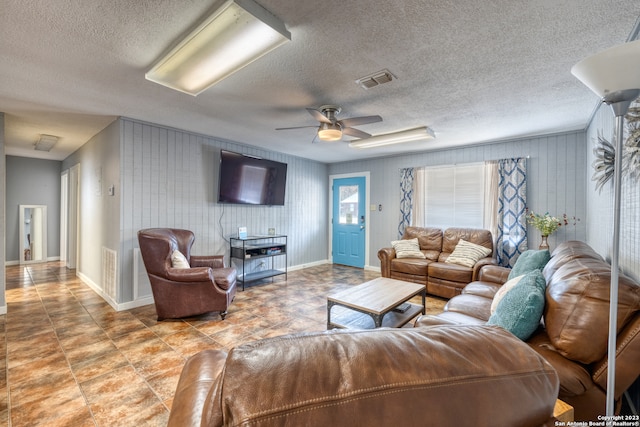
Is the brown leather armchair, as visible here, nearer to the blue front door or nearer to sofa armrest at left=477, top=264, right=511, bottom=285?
sofa armrest at left=477, top=264, right=511, bottom=285

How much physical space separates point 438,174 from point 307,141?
2.48m

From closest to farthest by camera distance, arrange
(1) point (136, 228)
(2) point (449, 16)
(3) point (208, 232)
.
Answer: (2) point (449, 16)
(1) point (136, 228)
(3) point (208, 232)

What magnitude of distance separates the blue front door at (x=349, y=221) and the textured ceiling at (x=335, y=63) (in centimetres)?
259

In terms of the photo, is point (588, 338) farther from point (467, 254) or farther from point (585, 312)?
point (467, 254)

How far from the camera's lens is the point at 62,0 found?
4.81ft

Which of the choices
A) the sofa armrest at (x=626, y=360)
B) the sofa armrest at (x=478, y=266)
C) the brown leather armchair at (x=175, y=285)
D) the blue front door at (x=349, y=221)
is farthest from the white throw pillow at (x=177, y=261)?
the blue front door at (x=349, y=221)

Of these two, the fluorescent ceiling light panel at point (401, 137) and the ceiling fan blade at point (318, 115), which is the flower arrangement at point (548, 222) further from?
the ceiling fan blade at point (318, 115)

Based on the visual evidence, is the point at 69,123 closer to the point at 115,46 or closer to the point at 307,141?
the point at 115,46

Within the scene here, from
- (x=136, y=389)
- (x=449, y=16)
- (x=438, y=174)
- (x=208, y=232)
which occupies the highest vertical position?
(x=449, y=16)

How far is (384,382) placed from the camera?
1.67ft

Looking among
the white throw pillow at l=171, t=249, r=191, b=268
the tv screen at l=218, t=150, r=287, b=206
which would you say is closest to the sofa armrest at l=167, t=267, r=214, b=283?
the white throw pillow at l=171, t=249, r=191, b=268

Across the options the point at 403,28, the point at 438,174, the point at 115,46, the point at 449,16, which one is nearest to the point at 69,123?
the point at 115,46

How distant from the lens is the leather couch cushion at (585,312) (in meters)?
1.15

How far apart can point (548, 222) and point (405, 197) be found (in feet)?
7.23
